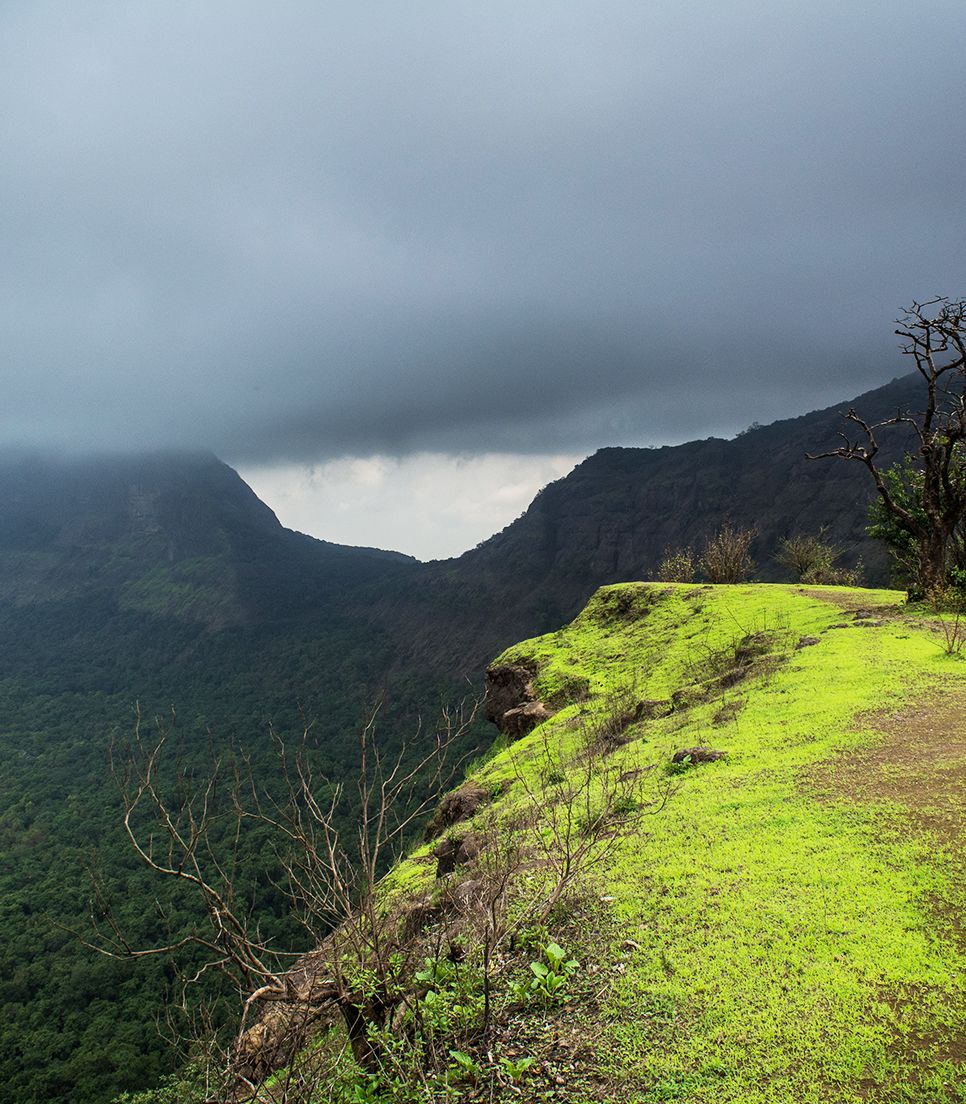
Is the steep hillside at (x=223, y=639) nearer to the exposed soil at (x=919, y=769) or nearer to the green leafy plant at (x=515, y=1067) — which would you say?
the green leafy plant at (x=515, y=1067)

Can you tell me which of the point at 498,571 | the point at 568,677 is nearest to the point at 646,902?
the point at 568,677

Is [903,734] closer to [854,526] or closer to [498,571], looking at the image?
[854,526]

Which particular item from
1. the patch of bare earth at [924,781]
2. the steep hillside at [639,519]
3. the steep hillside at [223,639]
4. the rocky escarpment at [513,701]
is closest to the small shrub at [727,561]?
the rocky escarpment at [513,701]

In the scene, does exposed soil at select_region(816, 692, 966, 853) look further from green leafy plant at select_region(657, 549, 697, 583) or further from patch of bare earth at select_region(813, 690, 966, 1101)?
green leafy plant at select_region(657, 549, 697, 583)

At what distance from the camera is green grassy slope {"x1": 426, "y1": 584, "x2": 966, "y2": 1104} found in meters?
3.86

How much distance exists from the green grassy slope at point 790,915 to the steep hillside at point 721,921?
0.02m

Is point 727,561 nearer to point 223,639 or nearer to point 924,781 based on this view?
point 924,781

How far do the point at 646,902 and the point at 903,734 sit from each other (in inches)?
172

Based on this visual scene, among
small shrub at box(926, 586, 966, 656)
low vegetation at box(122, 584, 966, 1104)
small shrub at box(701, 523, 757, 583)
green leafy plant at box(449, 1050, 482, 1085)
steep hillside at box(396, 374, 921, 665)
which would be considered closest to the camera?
green leafy plant at box(449, 1050, 482, 1085)

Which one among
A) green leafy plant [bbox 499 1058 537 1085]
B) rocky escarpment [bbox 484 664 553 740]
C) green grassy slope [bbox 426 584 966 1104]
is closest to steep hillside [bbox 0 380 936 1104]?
rocky escarpment [bbox 484 664 553 740]

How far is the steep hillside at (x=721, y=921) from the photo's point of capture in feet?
13.0

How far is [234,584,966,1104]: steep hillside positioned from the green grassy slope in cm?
2

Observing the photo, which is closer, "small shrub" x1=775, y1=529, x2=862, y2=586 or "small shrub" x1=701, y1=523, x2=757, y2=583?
"small shrub" x1=701, y1=523, x2=757, y2=583

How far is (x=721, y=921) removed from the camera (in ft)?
17.1
